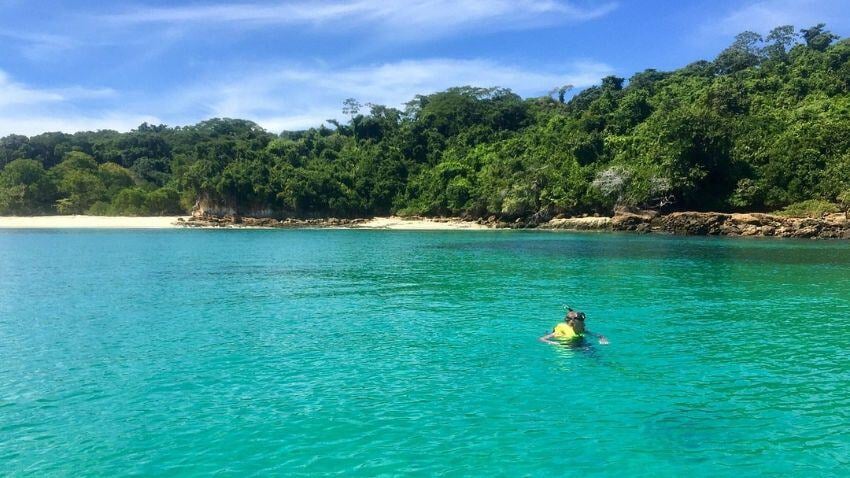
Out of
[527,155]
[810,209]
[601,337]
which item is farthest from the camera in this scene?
[527,155]

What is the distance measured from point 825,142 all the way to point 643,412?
76.2 meters

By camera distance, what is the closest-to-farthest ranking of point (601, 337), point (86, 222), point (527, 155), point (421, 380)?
point (421, 380), point (601, 337), point (527, 155), point (86, 222)

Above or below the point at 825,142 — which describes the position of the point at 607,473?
below

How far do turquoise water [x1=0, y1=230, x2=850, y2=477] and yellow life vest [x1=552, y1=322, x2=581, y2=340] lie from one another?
1.49 ft

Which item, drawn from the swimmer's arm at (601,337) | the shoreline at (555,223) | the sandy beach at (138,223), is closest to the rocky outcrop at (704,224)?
the shoreline at (555,223)

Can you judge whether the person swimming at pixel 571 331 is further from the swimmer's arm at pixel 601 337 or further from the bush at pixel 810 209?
the bush at pixel 810 209

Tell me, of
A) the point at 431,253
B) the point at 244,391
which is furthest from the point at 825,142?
the point at 244,391

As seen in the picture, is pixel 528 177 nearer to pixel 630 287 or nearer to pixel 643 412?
pixel 630 287

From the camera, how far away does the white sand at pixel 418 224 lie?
93188 millimetres

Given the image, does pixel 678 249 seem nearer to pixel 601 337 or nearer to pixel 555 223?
pixel 555 223

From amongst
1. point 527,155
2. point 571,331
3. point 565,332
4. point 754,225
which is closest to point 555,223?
point 527,155

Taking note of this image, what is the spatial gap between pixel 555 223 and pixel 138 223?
7380 cm

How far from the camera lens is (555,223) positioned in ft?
277

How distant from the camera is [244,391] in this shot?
1280 centimetres
